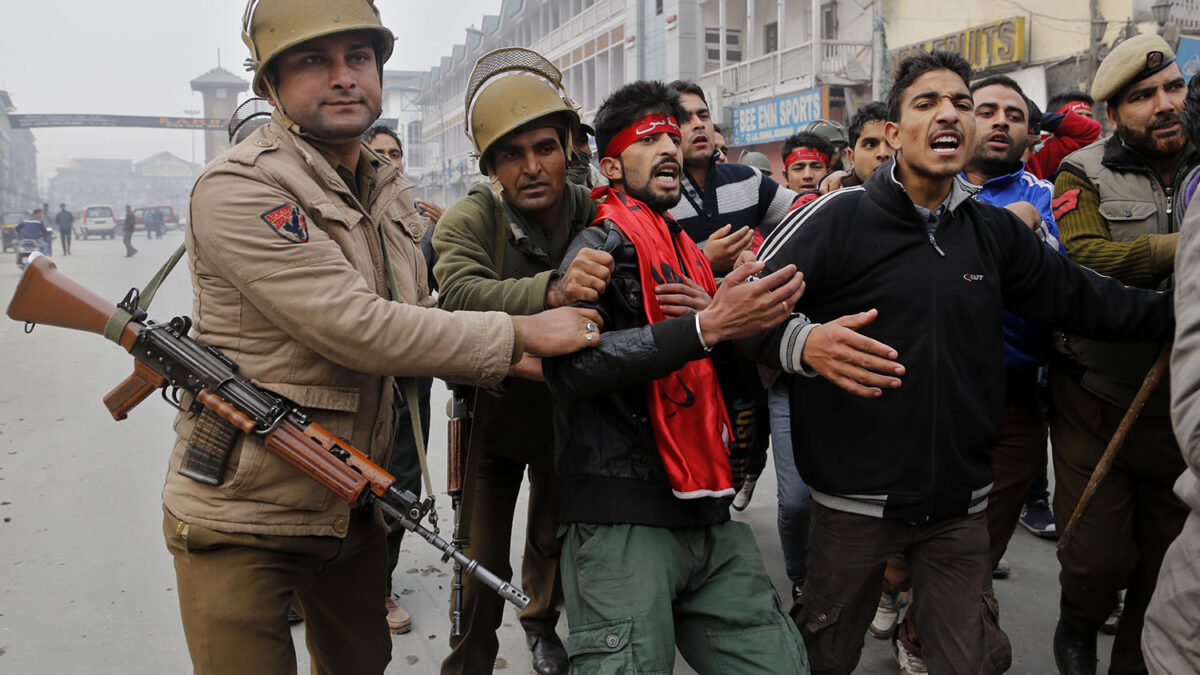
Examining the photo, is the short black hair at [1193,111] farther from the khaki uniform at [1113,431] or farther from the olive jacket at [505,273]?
the olive jacket at [505,273]

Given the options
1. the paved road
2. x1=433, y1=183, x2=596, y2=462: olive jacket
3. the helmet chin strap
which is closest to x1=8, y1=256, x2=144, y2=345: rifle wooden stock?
the helmet chin strap

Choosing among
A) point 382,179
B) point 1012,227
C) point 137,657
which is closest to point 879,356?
point 1012,227

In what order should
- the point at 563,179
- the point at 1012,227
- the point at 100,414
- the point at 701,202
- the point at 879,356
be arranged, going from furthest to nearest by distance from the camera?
the point at 100,414
the point at 701,202
the point at 563,179
the point at 1012,227
the point at 879,356

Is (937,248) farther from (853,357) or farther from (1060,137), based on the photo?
(1060,137)

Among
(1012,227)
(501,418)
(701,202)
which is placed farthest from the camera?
(701,202)

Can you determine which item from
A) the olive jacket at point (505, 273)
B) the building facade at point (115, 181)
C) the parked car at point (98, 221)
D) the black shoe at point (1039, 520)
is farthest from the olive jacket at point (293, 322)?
the building facade at point (115, 181)

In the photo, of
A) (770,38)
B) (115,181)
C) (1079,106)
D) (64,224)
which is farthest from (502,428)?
(115,181)

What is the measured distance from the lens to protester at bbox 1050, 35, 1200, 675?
2.86 metres

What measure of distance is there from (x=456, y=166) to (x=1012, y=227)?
4507 centimetres

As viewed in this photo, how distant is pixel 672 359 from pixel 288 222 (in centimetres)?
95

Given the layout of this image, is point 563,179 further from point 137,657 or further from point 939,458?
point 137,657

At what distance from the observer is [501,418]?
3.09 m

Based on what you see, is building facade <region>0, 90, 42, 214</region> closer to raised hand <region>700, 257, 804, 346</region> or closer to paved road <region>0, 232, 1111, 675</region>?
paved road <region>0, 232, 1111, 675</region>

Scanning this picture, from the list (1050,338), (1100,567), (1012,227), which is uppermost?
(1012,227)
